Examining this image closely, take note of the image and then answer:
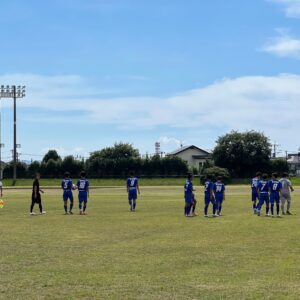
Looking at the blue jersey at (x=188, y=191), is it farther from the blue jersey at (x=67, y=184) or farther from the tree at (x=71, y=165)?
the tree at (x=71, y=165)

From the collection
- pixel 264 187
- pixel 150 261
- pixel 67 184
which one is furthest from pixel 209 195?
pixel 150 261

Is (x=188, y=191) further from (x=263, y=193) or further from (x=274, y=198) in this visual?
(x=274, y=198)

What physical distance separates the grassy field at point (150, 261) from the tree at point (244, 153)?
74357mm

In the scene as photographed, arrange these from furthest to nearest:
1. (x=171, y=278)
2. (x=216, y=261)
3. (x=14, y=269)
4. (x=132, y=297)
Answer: (x=216, y=261), (x=14, y=269), (x=171, y=278), (x=132, y=297)

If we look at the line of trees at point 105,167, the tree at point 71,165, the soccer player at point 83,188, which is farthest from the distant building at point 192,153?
the soccer player at point 83,188

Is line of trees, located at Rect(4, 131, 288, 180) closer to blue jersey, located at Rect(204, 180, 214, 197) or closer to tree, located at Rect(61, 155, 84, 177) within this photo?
tree, located at Rect(61, 155, 84, 177)

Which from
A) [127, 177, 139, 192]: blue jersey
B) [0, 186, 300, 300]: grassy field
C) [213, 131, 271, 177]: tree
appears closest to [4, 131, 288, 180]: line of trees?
[213, 131, 271, 177]: tree

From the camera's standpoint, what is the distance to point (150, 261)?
11766 mm

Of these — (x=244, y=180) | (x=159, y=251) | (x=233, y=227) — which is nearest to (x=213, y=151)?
(x=244, y=180)

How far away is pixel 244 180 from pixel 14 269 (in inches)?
3153

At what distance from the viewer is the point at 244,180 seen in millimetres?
89000

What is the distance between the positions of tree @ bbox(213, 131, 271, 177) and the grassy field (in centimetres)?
7436

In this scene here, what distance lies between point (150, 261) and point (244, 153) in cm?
8337

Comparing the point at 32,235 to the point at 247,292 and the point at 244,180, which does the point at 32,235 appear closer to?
the point at 247,292
